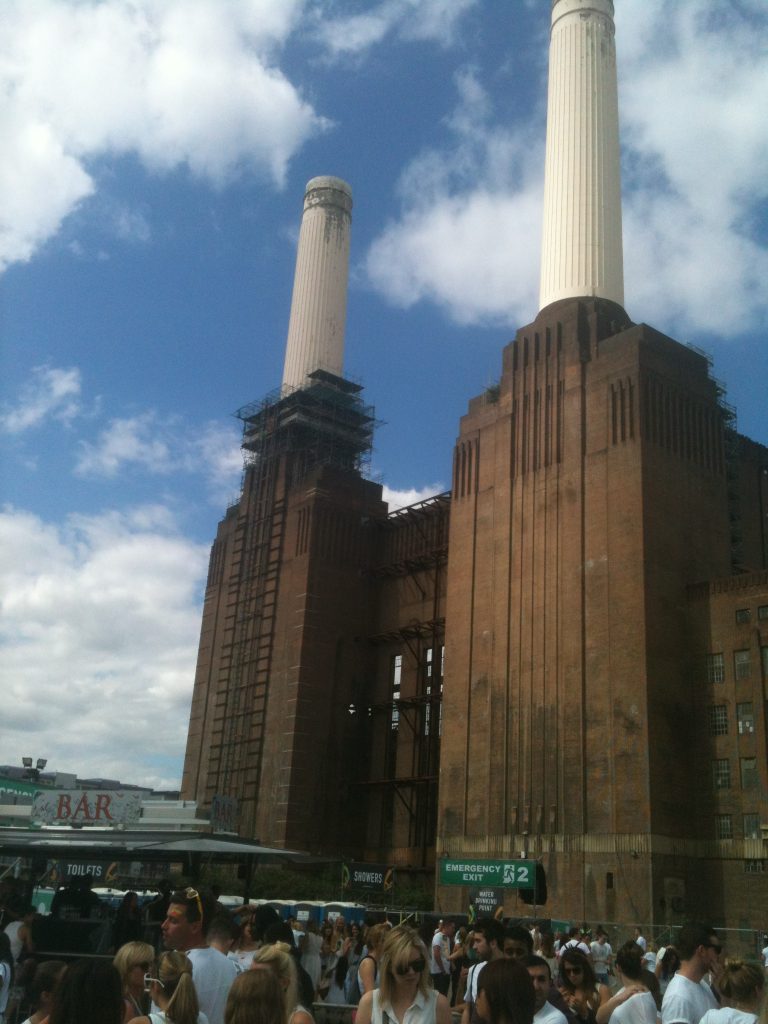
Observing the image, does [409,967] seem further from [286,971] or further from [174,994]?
[174,994]

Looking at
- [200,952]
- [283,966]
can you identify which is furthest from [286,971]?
[200,952]

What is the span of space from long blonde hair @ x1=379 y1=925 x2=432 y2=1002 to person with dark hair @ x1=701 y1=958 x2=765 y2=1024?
2214 millimetres

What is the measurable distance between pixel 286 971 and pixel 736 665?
146 feet

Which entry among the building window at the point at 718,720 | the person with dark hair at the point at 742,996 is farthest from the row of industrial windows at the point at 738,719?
the person with dark hair at the point at 742,996

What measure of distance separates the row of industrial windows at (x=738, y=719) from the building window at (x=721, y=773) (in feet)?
4.03

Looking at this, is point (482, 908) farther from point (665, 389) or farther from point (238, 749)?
point (238, 749)

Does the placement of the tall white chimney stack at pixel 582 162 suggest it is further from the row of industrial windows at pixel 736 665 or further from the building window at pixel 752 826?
the building window at pixel 752 826

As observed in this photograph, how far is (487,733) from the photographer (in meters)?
54.3

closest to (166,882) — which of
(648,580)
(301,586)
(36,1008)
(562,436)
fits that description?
(36,1008)

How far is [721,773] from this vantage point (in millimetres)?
47531

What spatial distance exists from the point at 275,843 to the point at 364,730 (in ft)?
32.5

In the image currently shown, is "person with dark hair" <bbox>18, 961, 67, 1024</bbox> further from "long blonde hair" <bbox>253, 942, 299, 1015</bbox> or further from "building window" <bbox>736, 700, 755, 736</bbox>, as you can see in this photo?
"building window" <bbox>736, 700, 755, 736</bbox>

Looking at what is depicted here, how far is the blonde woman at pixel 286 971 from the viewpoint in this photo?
21.8 ft

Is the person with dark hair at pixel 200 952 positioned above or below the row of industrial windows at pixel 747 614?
below
